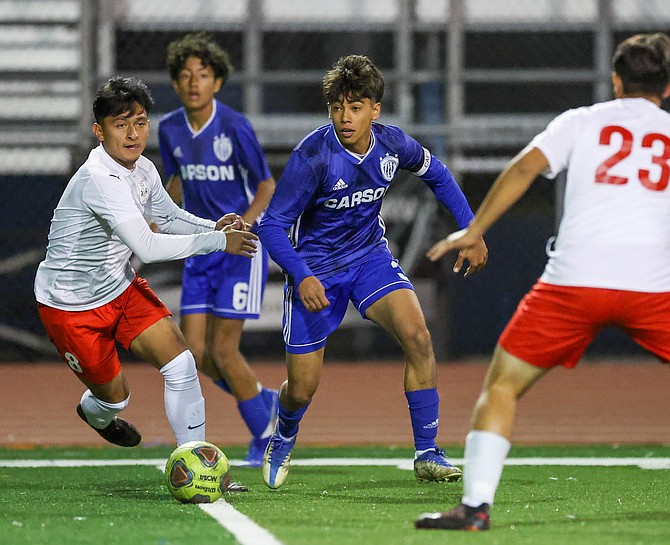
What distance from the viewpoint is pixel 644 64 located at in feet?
17.5

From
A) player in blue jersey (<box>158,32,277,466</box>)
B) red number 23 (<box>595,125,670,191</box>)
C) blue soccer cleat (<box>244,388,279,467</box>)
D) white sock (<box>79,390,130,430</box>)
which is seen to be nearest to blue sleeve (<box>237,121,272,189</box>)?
player in blue jersey (<box>158,32,277,466</box>)

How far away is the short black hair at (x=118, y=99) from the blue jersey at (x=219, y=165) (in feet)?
5.70

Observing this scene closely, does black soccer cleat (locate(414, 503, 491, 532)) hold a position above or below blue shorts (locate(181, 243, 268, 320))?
below

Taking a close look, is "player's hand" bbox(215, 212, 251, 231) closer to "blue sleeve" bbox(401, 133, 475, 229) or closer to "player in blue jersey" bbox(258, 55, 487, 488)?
"player in blue jersey" bbox(258, 55, 487, 488)

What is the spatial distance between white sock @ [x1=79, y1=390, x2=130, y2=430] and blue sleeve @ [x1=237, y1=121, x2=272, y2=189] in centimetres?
186

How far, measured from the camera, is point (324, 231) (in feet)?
23.3

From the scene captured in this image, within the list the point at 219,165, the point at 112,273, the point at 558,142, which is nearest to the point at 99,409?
the point at 112,273

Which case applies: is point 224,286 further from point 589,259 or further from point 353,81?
point 589,259

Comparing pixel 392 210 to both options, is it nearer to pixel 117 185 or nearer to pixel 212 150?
pixel 212 150

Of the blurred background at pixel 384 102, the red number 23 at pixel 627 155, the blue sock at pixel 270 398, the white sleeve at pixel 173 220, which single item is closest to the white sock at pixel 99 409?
the white sleeve at pixel 173 220

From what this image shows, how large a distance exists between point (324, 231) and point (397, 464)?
76.5 inches

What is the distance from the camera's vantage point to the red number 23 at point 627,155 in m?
5.26

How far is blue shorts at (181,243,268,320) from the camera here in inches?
329

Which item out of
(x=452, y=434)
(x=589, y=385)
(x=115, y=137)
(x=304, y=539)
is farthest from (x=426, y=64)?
(x=304, y=539)
